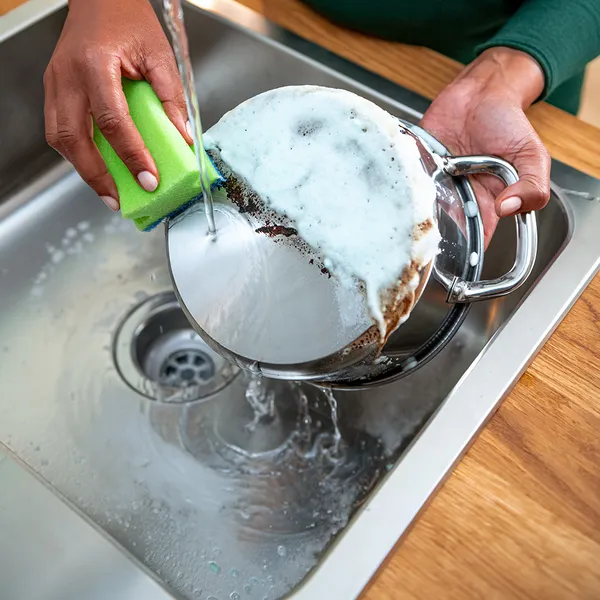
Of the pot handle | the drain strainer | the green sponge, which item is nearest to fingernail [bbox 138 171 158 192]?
the green sponge

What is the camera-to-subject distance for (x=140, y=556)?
1.87 ft

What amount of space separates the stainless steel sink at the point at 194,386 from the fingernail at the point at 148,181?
0.21 metres

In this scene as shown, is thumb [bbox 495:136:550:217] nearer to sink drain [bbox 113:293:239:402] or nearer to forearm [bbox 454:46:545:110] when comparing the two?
forearm [bbox 454:46:545:110]

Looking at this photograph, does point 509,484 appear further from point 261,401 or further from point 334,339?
point 261,401

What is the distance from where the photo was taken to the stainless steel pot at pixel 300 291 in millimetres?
403

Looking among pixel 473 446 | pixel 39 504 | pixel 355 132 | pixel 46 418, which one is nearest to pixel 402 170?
pixel 355 132

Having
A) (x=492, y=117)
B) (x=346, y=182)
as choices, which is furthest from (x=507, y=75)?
Result: (x=346, y=182)

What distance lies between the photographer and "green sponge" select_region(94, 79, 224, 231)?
427 mm

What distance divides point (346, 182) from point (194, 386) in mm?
356

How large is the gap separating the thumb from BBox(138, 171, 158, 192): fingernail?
240 millimetres

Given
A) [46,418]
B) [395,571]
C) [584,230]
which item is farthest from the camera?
[46,418]

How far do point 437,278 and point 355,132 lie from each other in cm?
11

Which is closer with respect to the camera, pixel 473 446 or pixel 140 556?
pixel 473 446

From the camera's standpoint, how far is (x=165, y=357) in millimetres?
731
